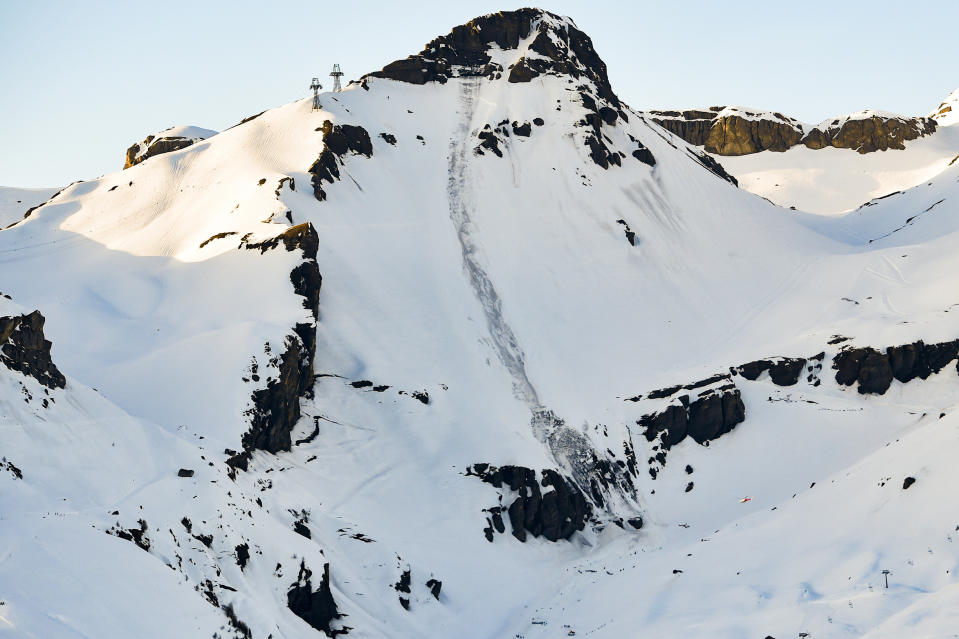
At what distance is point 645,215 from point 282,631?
5397cm

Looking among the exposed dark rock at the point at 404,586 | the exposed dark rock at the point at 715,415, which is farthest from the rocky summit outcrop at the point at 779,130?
the exposed dark rock at the point at 404,586

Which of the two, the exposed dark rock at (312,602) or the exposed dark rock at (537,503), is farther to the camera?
the exposed dark rock at (537,503)

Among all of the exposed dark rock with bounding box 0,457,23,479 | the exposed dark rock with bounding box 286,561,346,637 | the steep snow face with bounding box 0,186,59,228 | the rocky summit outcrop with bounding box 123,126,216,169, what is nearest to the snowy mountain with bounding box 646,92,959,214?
the rocky summit outcrop with bounding box 123,126,216,169

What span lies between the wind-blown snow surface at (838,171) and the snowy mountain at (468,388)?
24.2 m

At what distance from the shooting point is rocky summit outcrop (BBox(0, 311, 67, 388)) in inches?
1093

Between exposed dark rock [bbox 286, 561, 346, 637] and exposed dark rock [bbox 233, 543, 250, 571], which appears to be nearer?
exposed dark rock [bbox 233, 543, 250, 571]

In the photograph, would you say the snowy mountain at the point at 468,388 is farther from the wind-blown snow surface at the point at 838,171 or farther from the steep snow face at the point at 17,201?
the wind-blown snow surface at the point at 838,171

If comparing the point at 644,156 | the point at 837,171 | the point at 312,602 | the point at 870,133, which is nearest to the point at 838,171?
the point at 837,171

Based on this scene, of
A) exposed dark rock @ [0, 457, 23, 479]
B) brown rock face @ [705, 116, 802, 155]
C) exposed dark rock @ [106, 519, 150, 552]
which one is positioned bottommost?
exposed dark rock @ [106, 519, 150, 552]

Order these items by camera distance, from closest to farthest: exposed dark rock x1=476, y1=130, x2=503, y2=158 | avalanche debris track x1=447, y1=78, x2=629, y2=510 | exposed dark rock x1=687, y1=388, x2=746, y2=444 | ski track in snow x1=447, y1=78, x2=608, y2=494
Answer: avalanche debris track x1=447, y1=78, x2=629, y2=510, ski track in snow x1=447, y1=78, x2=608, y2=494, exposed dark rock x1=687, y1=388, x2=746, y2=444, exposed dark rock x1=476, y1=130, x2=503, y2=158

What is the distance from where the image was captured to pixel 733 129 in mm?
138250

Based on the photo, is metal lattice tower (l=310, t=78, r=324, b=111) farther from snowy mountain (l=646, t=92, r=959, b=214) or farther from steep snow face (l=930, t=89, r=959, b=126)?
steep snow face (l=930, t=89, r=959, b=126)

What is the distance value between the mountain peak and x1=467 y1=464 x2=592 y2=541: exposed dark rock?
52950 mm

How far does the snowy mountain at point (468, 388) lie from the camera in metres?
26.9
